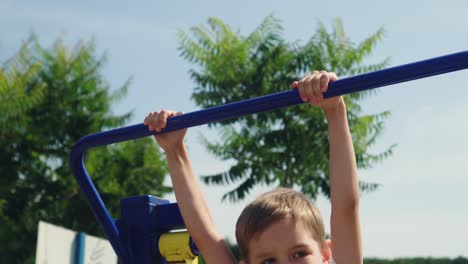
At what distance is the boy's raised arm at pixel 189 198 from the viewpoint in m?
1.83

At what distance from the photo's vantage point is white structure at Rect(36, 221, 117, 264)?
378cm

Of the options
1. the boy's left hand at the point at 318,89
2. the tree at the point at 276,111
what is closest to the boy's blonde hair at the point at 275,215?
the boy's left hand at the point at 318,89

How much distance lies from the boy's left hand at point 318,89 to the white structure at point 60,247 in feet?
8.08

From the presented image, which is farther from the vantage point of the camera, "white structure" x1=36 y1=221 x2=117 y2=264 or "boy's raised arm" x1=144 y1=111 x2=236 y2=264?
"white structure" x1=36 y1=221 x2=117 y2=264

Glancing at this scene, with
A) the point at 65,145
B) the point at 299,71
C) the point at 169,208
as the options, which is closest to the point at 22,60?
the point at 65,145

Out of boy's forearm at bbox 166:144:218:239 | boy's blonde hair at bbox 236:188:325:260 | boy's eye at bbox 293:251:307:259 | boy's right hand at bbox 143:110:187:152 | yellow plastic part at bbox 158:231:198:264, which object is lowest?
boy's eye at bbox 293:251:307:259

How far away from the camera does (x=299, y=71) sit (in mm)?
10406

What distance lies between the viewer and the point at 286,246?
1581mm

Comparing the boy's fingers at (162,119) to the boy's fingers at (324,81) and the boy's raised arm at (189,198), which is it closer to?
the boy's raised arm at (189,198)

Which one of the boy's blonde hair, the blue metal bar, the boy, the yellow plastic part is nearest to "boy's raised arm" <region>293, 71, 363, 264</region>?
the boy

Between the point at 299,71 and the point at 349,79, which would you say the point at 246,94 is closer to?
the point at 299,71

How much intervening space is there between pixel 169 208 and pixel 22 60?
942cm

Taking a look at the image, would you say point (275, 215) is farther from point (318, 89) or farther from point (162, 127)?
point (162, 127)

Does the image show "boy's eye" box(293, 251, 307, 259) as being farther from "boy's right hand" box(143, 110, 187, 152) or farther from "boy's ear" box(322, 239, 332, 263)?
"boy's right hand" box(143, 110, 187, 152)
